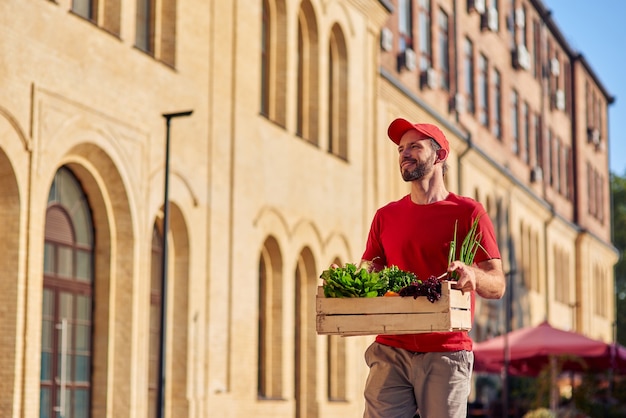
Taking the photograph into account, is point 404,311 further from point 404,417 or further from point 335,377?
point 335,377

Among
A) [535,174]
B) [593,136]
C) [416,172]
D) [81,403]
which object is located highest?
[593,136]

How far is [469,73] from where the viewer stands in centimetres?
4072

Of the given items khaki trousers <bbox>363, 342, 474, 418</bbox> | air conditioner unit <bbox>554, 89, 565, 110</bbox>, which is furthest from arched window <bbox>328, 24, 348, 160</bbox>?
air conditioner unit <bbox>554, 89, 565, 110</bbox>

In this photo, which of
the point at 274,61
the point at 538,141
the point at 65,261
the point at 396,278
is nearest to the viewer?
the point at 396,278

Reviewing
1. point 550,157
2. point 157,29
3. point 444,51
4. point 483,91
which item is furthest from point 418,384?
point 550,157

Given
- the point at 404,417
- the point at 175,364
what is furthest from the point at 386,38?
the point at 404,417

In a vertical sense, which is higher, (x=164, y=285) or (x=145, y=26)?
(x=145, y=26)

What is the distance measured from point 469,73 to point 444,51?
3.22 meters

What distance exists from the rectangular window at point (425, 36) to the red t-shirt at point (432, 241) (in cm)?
2904

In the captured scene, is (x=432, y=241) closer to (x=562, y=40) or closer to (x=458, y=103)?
(x=458, y=103)

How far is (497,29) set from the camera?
1735 inches

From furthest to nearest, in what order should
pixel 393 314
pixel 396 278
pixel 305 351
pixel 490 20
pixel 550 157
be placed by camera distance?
pixel 550 157
pixel 490 20
pixel 305 351
pixel 396 278
pixel 393 314

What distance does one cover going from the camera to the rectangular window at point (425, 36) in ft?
115

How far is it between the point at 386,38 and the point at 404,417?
25.3m
